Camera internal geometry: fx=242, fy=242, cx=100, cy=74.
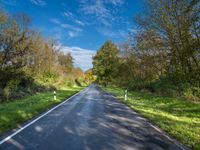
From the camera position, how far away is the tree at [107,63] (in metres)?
69.5

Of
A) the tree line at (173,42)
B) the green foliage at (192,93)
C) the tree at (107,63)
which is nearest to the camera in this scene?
the tree line at (173,42)

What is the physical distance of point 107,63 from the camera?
231ft

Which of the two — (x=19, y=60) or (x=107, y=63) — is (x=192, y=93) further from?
(x=107, y=63)

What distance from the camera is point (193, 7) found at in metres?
14.6

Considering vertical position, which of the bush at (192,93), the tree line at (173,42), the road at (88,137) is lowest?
the road at (88,137)

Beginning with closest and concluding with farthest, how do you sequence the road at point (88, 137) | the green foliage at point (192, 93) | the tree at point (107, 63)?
the road at point (88, 137), the green foliage at point (192, 93), the tree at point (107, 63)

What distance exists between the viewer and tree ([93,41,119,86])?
6950 centimetres

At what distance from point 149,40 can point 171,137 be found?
49.4 feet

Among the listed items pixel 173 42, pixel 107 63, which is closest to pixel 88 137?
pixel 173 42

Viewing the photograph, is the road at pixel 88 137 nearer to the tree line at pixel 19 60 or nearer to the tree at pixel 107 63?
the tree line at pixel 19 60

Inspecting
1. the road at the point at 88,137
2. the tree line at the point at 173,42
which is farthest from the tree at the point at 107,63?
the road at the point at 88,137

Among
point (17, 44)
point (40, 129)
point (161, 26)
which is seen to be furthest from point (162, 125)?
point (17, 44)

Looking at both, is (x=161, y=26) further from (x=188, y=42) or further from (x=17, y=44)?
(x=17, y=44)

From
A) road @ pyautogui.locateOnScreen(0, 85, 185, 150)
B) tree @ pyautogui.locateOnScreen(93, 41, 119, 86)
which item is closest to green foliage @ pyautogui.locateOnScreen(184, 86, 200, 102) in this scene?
road @ pyautogui.locateOnScreen(0, 85, 185, 150)
